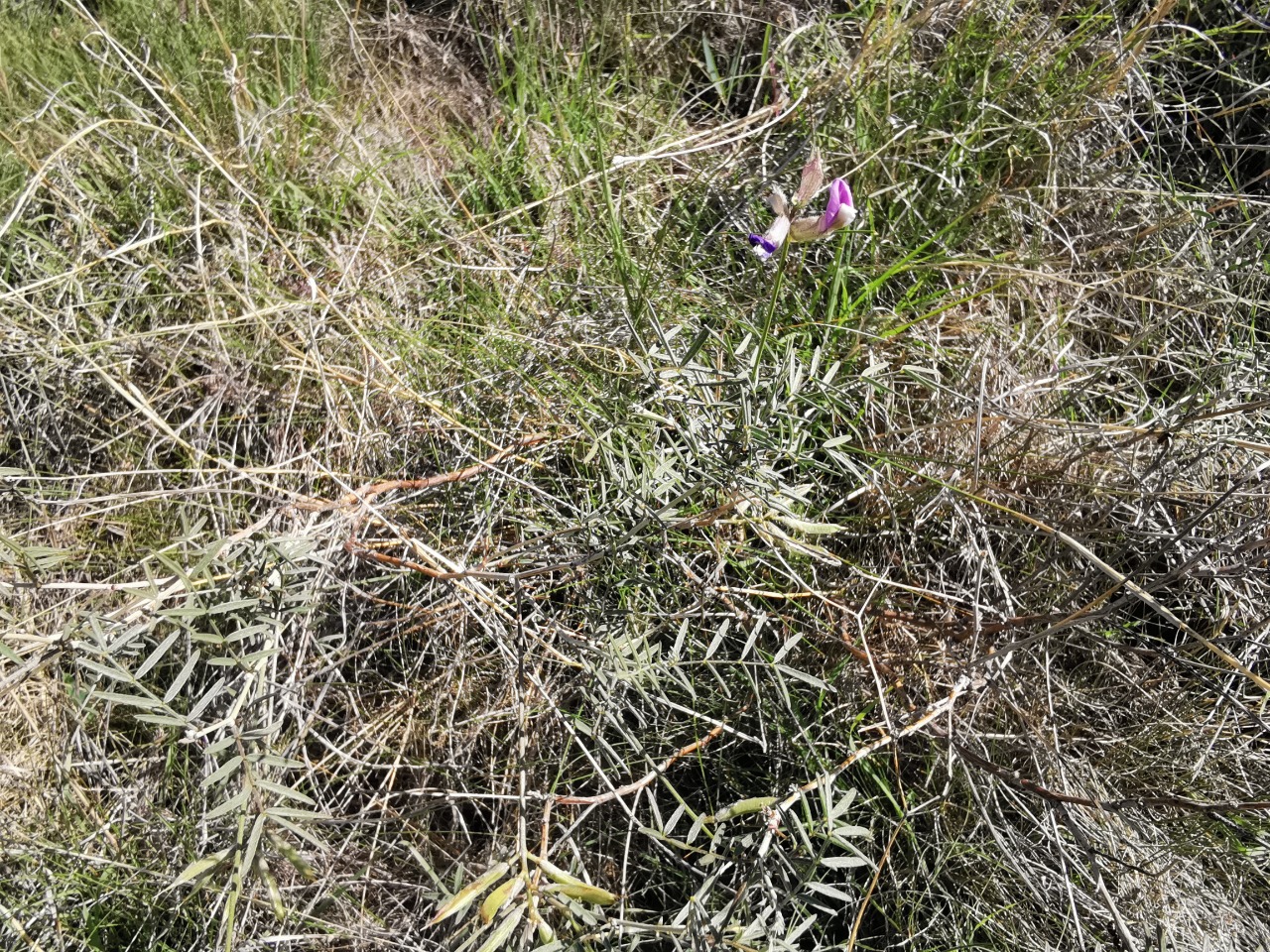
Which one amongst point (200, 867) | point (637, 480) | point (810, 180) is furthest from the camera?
point (637, 480)

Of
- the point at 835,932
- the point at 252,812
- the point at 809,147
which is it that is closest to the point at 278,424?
the point at 252,812

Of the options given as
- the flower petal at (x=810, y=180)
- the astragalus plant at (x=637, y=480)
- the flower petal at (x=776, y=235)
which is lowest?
the astragalus plant at (x=637, y=480)

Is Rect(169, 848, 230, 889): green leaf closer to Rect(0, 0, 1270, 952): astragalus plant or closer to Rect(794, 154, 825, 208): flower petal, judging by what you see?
Rect(0, 0, 1270, 952): astragalus plant

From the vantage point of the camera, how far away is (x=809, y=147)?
200 cm

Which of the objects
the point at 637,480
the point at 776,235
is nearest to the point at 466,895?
the point at 637,480

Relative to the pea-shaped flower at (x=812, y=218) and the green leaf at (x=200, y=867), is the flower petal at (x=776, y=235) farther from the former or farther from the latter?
the green leaf at (x=200, y=867)

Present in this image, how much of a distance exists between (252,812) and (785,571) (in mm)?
944

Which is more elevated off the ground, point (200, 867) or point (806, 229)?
point (806, 229)

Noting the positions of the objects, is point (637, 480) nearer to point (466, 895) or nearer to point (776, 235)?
point (776, 235)

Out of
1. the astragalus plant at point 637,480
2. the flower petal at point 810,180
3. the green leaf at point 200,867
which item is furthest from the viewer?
the astragalus plant at point 637,480

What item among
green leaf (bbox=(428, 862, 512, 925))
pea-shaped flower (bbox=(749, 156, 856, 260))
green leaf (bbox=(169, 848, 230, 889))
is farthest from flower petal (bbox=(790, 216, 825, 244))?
green leaf (bbox=(169, 848, 230, 889))

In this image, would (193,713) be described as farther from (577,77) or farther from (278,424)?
(577,77)

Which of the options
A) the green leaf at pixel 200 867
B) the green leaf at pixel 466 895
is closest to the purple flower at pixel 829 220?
the green leaf at pixel 466 895

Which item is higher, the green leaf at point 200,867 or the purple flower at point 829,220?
the purple flower at point 829,220
